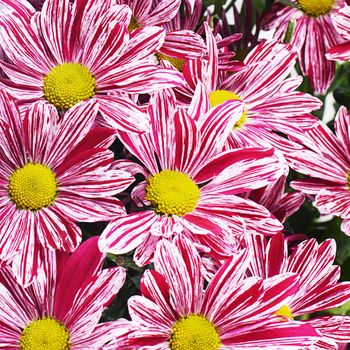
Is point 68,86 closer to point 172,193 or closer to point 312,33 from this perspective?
point 172,193

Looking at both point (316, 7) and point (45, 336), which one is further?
point (316, 7)

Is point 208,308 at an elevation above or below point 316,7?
below

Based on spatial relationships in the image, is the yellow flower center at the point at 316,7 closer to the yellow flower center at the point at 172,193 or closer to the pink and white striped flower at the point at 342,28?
the pink and white striped flower at the point at 342,28

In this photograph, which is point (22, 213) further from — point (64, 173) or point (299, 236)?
point (299, 236)

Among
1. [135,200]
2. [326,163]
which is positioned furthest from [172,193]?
[326,163]

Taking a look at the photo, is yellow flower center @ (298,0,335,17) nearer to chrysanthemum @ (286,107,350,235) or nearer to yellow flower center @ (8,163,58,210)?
chrysanthemum @ (286,107,350,235)
